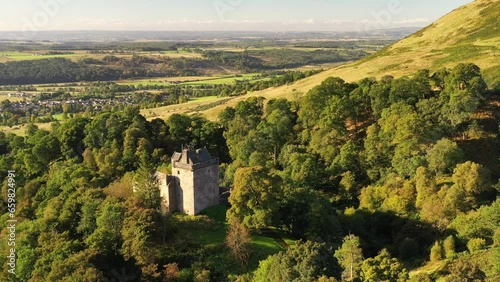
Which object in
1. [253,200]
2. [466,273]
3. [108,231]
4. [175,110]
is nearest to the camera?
[466,273]

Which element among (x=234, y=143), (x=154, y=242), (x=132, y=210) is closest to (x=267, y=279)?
(x=154, y=242)

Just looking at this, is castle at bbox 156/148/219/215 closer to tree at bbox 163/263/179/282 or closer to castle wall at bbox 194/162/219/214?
castle wall at bbox 194/162/219/214

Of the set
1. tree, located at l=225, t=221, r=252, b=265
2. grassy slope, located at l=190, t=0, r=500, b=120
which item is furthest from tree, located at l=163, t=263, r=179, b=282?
grassy slope, located at l=190, t=0, r=500, b=120

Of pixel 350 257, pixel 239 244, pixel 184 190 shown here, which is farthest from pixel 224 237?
pixel 350 257

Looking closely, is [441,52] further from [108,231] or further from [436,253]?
[108,231]

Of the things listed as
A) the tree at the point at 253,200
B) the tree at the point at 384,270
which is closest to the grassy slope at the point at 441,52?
the tree at the point at 253,200

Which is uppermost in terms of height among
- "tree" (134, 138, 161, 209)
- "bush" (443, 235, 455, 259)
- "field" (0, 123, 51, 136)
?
"tree" (134, 138, 161, 209)
